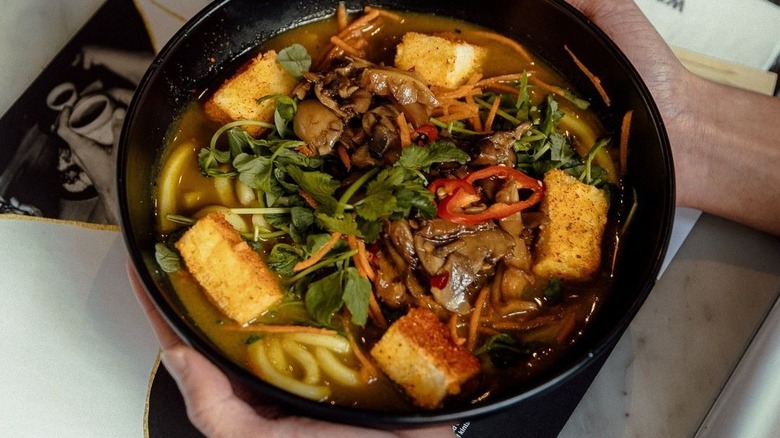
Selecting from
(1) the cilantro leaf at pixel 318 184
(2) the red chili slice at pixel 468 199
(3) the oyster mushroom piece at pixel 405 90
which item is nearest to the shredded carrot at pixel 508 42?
(3) the oyster mushroom piece at pixel 405 90

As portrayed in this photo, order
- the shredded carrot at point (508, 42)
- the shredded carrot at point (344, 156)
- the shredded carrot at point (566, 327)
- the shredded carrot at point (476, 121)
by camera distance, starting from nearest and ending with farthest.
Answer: the shredded carrot at point (566, 327) < the shredded carrot at point (344, 156) < the shredded carrot at point (476, 121) < the shredded carrot at point (508, 42)

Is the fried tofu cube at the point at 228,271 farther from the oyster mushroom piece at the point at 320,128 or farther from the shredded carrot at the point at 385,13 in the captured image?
the shredded carrot at the point at 385,13

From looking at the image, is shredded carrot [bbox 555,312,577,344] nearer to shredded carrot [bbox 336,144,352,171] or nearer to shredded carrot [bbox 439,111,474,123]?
shredded carrot [bbox 439,111,474,123]

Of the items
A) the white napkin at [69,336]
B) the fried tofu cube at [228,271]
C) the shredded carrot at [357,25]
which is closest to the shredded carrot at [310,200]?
the fried tofu cube at [228,271]

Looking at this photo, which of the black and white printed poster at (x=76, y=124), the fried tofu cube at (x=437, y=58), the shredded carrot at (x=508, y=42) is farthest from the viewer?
the black and white printed poster at (x=76, y=124)

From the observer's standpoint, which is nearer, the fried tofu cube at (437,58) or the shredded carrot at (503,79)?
the fried tofu cube at (437,58)

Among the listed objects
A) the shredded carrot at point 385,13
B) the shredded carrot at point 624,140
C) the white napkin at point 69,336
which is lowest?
the white napkin at point 69,336

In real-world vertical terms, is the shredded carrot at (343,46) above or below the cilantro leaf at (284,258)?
above
